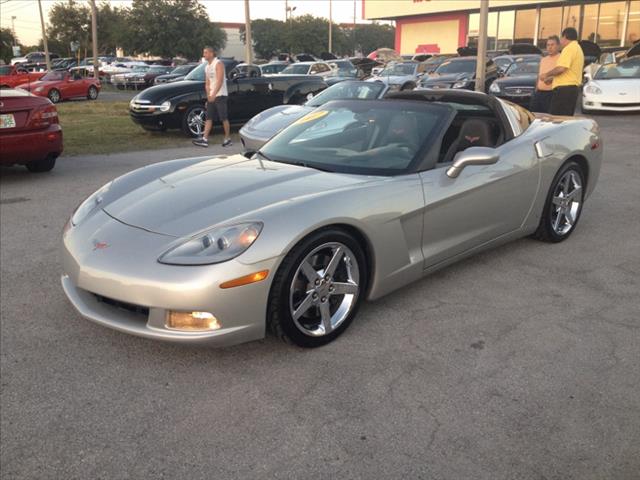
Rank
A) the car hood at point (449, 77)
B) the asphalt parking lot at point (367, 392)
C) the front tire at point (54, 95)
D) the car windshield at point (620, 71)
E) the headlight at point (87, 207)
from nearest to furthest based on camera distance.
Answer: the asphalt parking lot at point (367, 392), the headlight at point (87, 207), the car windshield at point (620, 71), the car hood at point (449, 77), the front tire at point (54, 95)

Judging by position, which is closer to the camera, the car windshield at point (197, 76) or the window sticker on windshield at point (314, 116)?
the window sticker on windshield at point (314, 116)

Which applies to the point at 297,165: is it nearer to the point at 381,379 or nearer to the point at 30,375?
the point at 381,379

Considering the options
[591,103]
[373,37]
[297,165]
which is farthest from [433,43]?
[373,37]

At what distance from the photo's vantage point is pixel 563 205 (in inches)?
196

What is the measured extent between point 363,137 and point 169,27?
56.8 meters

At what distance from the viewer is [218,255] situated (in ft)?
9.43

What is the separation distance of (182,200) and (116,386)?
3.48 ft

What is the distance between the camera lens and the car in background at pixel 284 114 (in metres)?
8.52

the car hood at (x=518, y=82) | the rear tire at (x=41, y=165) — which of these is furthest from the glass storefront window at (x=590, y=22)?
the rear tire at (x=41, y=165)

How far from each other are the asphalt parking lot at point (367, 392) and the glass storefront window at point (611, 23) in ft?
132

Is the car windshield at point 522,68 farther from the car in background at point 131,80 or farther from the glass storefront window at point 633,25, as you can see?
the glass storefront window at point 633,25

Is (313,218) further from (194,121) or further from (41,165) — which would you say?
(194,121)

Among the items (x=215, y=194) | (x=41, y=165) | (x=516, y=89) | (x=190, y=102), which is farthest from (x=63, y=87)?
(x=215, y=194)

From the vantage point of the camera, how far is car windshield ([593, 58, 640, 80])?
14805 mm
